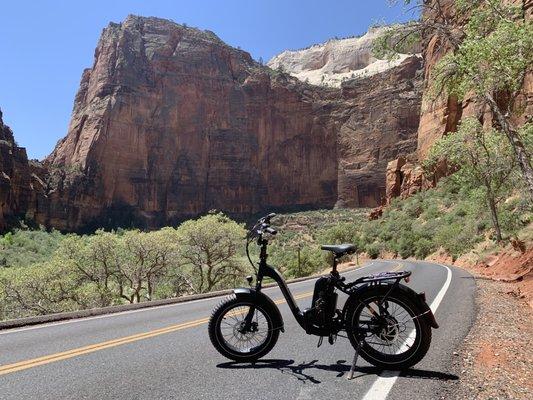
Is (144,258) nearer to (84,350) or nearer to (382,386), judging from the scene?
(84,350)

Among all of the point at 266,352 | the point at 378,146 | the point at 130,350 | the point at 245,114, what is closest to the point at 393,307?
the point at 266,352

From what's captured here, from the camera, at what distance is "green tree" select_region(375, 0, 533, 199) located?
11.3 m

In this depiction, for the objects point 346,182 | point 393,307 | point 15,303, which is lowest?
point 15,303

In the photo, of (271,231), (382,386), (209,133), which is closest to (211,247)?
(271,231)

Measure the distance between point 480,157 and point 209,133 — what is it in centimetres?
9193

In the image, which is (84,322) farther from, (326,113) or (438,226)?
(326,113)

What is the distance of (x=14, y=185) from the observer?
3118 inches

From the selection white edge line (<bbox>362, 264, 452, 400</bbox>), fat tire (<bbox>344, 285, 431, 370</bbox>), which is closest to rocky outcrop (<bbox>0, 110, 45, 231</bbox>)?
fat tire (<bbox>344, 285, 431, 370</bbox>)

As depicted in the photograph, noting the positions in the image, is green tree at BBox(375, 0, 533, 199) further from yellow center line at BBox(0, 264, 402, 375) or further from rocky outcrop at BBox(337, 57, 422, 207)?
rocky outcrop at BBox(337, 57, 422, 207)

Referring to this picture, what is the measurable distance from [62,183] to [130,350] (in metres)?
96.9

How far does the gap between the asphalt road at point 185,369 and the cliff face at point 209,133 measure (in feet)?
312

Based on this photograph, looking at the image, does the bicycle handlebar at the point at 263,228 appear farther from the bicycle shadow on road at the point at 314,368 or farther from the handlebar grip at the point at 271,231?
the bicycle shadow on road at the point at 314,368

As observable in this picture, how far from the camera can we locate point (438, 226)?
45.7 meters

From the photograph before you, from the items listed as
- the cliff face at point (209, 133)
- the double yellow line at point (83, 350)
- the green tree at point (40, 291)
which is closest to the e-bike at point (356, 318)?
the double yellow line at point (83, 350)
